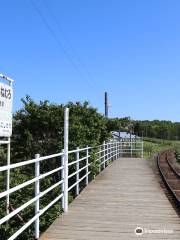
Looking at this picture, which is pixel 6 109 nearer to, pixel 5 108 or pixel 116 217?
pixel 5 108

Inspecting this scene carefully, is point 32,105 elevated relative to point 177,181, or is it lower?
elevated

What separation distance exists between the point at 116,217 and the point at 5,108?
314 centimetres

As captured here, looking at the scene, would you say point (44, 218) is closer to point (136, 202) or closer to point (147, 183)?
point (136, 202)

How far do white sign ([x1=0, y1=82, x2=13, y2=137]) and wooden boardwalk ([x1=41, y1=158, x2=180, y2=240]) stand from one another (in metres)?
1.93

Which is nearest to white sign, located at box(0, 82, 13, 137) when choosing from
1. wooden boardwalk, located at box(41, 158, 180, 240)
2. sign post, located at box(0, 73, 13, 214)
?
sign post, located at box(0, 73, 13, 214)

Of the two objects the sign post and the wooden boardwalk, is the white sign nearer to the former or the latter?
the sign post

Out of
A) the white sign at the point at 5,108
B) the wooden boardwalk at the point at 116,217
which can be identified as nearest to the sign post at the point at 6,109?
the white sign at the point at 5,108

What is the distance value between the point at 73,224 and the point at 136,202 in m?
3.55

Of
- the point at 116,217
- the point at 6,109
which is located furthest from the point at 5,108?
the point at 116,217

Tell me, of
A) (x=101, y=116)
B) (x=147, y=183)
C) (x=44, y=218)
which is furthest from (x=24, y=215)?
(x=101, y=116)

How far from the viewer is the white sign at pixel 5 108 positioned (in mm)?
9203

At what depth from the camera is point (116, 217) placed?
10375 mm

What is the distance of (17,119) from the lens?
2239 cm

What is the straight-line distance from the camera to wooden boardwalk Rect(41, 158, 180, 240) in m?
8.69
